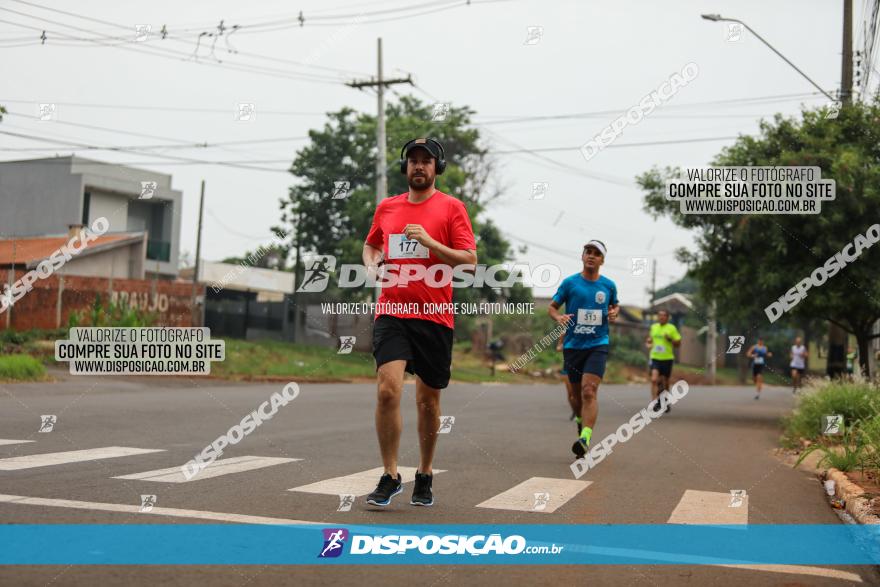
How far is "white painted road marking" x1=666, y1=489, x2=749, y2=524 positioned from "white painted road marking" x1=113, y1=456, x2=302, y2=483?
10.5 ft

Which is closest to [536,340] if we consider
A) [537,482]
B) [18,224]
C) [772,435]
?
[18,224]

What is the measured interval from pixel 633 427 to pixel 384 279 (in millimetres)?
8598

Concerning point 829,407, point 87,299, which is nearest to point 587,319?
point 829,407

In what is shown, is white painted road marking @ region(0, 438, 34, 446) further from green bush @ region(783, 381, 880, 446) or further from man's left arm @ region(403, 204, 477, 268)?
green bush @ region(783, 381, 880, 446)

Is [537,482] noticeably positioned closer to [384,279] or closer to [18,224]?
[384,279]

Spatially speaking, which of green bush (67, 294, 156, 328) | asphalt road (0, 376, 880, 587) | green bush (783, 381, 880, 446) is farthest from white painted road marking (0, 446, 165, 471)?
green bush (67, 294, 156, 328)

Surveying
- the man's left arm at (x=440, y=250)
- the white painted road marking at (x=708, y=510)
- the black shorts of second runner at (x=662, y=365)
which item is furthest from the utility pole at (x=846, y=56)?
the man's left arm at (x=440, y=250)

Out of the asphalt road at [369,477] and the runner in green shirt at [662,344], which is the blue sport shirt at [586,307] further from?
the runner in green shirt at [662,344]

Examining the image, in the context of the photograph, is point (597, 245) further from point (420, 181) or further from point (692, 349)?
point (692, 349)

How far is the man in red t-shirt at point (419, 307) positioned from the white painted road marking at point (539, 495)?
0.52 metres

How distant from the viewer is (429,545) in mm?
5074

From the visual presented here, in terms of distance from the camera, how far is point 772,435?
1467 centimetres

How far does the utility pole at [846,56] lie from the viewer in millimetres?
18461

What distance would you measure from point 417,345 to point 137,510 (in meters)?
1.88
